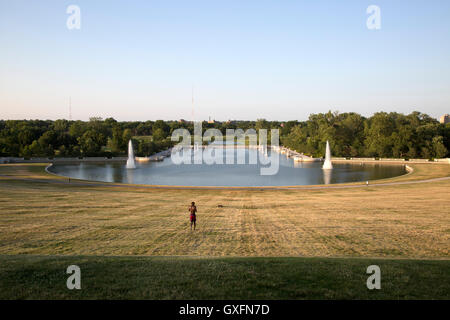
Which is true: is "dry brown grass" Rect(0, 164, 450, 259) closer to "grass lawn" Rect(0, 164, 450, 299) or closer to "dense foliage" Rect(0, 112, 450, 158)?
"grass lawn" Rect(0, 164, 450, 299)

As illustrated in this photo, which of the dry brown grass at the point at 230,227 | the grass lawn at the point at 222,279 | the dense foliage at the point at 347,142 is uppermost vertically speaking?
the dense foliage at the point at 347,142

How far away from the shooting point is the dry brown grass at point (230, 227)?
16.0 metres

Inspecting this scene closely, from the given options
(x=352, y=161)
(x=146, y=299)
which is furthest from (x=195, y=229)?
(x=352, y=161)

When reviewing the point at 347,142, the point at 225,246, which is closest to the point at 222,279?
the point at 225,246

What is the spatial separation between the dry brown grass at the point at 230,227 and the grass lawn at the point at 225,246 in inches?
2.9

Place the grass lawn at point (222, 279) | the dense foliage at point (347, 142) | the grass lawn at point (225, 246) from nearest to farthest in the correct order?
the grass lawn at point (222, 279)
the grass lawn at point (225, 246)
the dense foliage at point (347, 142)

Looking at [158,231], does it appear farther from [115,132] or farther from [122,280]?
[115,132]

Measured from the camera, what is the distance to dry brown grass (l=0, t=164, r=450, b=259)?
16.0 m

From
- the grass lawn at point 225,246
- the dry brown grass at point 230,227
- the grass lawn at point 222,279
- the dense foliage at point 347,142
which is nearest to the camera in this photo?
the grass lawn at point 222,279

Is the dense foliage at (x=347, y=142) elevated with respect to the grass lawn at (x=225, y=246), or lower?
A: elevated

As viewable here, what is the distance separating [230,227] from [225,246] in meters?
4.39

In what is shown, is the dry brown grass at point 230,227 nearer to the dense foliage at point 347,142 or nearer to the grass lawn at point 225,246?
the grass lawn at point 225,246

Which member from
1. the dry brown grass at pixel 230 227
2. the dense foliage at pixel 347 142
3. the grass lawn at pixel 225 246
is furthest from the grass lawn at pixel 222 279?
the dense foliage at pixel 347 142

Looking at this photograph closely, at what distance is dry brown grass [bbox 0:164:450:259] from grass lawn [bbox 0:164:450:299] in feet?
0.24
